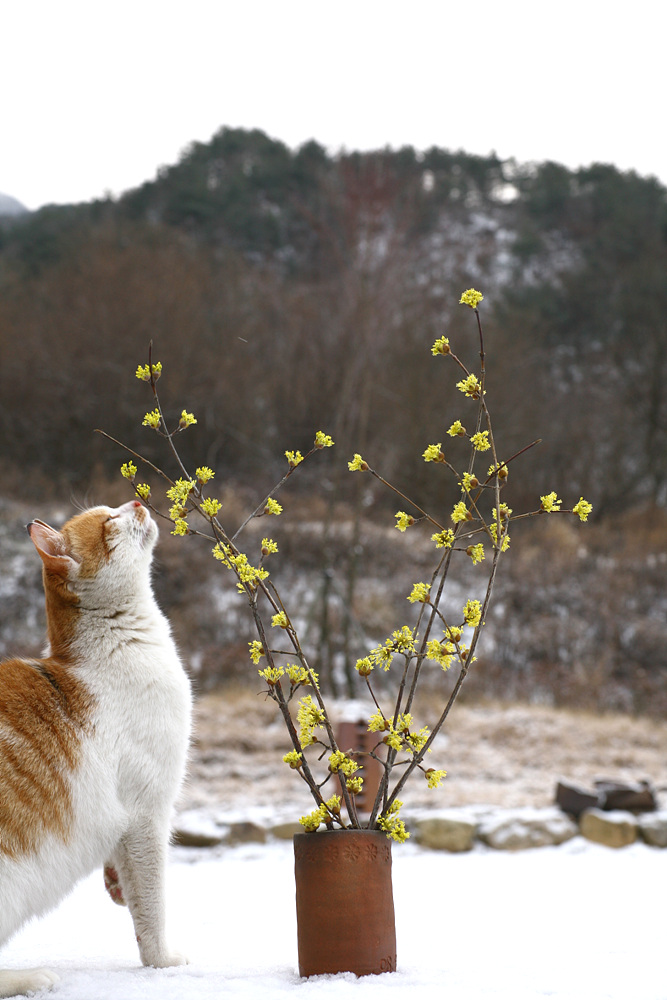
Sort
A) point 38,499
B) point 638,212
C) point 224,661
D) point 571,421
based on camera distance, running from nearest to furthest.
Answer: point 224,661, point 38,499, point 571,421, point 638,212

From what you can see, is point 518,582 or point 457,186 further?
point 457,186

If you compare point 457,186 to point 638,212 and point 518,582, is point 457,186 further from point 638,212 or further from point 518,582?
point 518,582

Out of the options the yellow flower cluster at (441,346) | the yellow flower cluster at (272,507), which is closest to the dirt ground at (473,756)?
the yellow flower cluster at (272,507)

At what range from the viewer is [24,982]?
1.76 metres

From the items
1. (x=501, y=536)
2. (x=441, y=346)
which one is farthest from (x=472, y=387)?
(x=501, y=536)

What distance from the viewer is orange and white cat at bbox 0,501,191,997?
1782 mm

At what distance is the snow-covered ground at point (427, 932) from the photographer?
1.78m

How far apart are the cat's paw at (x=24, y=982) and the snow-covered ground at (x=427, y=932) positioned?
4 centimetres

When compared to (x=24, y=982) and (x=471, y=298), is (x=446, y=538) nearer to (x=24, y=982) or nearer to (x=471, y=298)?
(x=471, y=298)

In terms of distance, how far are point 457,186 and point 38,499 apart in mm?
16621

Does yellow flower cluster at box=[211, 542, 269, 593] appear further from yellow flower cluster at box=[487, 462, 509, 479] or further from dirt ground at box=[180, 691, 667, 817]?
dirt ground at box=[180, 691, 667, 817]

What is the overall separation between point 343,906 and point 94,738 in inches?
25.9

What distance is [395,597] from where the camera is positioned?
34.7ft

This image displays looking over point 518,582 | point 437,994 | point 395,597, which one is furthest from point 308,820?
point 518,582
